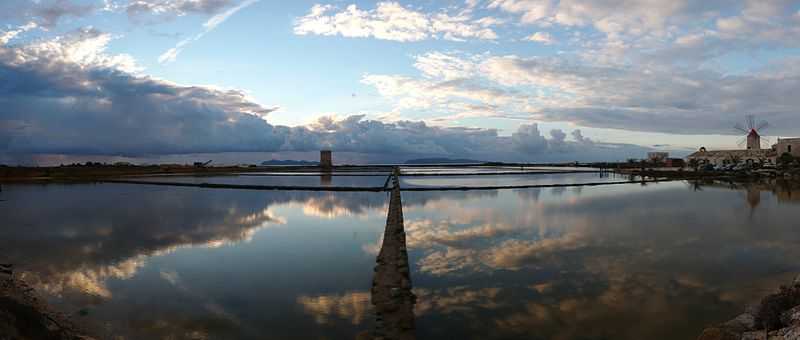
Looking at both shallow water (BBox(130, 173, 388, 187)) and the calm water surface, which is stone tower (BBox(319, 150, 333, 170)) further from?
the calm water surface

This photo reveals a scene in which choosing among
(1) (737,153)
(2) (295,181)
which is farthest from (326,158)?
(1) (737,153)

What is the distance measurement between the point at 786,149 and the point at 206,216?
5409 centimetres

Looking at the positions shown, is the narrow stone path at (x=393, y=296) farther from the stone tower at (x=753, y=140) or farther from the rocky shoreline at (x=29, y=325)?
the stone tower at (x=753, y=140)

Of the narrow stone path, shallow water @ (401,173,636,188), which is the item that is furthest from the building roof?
the narrow stone path

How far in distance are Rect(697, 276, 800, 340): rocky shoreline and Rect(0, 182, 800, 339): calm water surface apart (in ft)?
0.95

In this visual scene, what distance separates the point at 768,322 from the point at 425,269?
160 inches

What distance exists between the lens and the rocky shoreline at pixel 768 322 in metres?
3.64

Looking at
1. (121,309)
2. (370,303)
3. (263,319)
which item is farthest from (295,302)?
(121,309)

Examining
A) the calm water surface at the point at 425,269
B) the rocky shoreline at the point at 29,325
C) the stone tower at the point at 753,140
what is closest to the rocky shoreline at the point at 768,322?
the calm water surface at the point at 425,269

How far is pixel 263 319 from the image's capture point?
15.6 feet

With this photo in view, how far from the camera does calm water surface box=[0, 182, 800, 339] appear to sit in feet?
15.3

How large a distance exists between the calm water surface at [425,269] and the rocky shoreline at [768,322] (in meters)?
0.29

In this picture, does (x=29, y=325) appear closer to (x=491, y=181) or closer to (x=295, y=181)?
(x=295, y=181)

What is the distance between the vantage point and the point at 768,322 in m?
4.02
